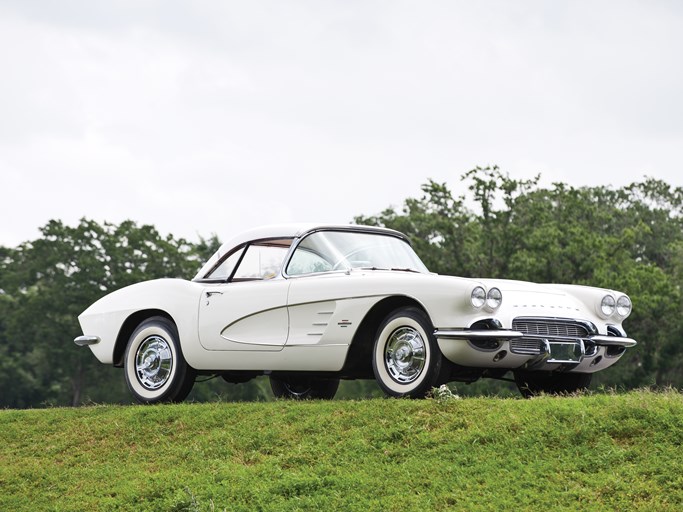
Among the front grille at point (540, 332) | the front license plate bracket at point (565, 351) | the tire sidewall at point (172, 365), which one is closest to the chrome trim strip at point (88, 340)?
the tire sidewall at point (172, 365)

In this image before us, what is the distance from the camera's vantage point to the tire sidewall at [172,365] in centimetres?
1134

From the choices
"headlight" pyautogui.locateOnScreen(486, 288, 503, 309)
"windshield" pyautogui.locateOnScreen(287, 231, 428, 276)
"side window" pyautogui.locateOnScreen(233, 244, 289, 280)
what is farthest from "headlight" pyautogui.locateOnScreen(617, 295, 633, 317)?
"side window" pyautogui.locateOnScreen(233, 244, 289, 280)

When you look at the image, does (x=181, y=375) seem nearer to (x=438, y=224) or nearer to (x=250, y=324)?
(x=250, y=324)

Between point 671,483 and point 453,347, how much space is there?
2.51 meters

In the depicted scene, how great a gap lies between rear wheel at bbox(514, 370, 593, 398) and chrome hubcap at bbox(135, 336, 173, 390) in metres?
3.87

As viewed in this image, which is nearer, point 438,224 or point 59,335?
point 438,224

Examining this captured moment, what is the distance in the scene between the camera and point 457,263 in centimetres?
4391

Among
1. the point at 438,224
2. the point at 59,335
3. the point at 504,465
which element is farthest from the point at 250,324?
the point at 59,335

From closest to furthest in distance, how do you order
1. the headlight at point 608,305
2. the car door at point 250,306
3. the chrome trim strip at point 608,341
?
the chrome trim strip at point 608,341
the headlight at point 608,305
the car door at point 250,306

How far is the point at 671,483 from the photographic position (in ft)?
23.0

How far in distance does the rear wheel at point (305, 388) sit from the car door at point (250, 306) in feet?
5.45

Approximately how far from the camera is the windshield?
414 inches

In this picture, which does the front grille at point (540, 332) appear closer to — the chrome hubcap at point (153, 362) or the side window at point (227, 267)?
the side window at point (227, 267)

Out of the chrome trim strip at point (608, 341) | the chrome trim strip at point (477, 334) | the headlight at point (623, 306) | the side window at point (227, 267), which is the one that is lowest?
the chrome trim strip at point (608, 341)
